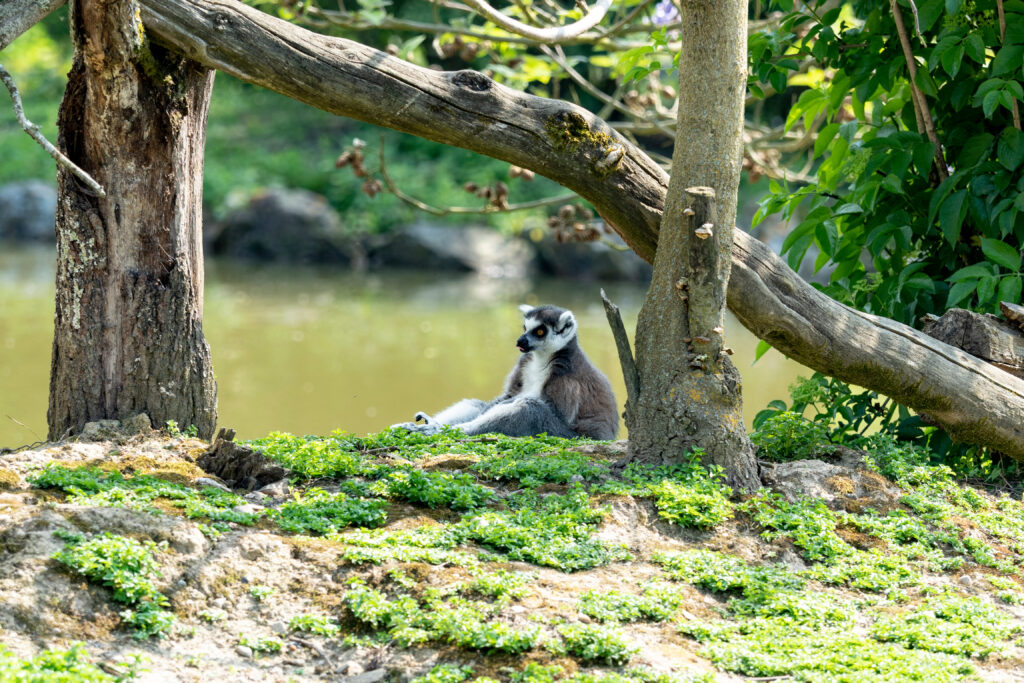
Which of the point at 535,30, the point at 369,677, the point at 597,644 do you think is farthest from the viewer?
the point at 535,30

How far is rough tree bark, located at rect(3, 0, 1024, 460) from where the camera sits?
471cm

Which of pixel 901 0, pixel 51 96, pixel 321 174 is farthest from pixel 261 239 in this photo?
pixel 901 0

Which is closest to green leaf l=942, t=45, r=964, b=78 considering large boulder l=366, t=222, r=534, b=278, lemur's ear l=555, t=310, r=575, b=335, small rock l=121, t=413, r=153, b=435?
lemur's ear l=555, t=310, r=575, b=335

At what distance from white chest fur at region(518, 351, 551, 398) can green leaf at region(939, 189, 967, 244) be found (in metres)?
2.89

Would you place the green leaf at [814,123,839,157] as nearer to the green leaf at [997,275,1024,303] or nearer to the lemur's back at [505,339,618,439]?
the green leaf at [997,275,1024,303]

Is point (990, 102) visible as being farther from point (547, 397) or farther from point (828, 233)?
point (547, 397)

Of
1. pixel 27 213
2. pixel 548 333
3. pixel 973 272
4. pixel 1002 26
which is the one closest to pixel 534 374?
pixel 548 333

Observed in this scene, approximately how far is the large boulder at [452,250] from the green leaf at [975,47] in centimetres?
1771

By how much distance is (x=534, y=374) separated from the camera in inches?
287

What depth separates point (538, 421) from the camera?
6.71m

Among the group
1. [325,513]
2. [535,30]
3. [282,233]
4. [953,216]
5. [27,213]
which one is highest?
[27,213]

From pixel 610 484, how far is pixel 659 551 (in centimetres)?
49

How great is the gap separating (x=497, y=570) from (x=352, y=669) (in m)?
0.77

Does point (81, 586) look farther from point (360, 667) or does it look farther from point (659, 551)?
point (659, 551)
